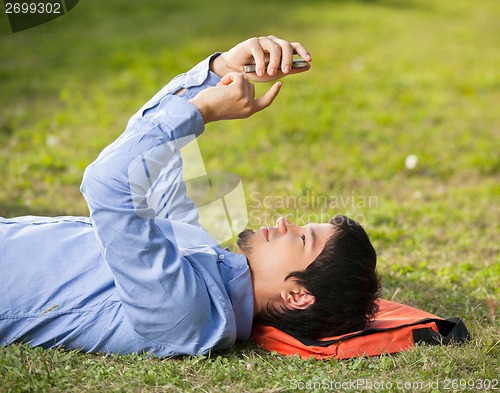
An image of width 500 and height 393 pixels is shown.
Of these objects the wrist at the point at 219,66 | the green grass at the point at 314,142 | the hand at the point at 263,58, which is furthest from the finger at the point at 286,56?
the green grass at the point at 314,142

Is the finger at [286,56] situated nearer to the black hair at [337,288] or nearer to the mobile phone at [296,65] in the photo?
the mobile phone at [296,65]

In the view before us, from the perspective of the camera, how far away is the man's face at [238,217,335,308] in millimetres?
2586

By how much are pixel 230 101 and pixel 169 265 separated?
0.58 meters

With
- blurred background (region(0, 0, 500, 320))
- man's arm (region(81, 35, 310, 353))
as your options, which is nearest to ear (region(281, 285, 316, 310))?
man's arm (region(81, 35, 310, 353))

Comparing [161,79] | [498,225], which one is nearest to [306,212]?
[498,225]

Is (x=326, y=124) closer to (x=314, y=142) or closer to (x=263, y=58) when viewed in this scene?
(x=314, y=142)

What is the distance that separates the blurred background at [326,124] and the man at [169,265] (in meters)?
0.87

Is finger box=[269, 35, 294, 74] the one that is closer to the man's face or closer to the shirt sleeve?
the shirt sleeve

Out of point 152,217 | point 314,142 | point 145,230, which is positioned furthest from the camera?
point 314,142

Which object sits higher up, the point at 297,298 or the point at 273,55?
the point at 273,55

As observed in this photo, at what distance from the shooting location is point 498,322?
9.70 feet

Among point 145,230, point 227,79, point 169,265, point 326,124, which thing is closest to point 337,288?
point 169,265

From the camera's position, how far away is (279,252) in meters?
2.59

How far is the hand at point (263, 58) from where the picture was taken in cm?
256
